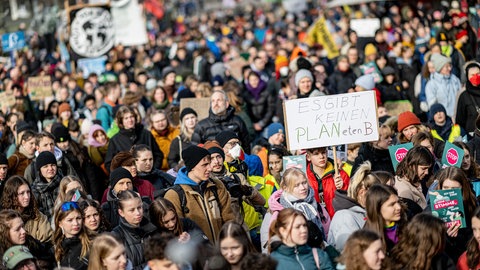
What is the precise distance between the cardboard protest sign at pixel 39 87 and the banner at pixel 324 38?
6070 mm

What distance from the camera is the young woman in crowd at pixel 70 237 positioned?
8695 mm

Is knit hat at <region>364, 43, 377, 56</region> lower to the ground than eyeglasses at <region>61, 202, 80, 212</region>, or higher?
higher

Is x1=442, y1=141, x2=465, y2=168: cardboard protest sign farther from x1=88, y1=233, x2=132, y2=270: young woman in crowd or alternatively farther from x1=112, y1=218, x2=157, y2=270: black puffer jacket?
x1=88, y1=233, x2=132, y2=270: young woman in crowd

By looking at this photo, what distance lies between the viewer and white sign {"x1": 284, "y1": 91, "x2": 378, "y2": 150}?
1034 centimetres

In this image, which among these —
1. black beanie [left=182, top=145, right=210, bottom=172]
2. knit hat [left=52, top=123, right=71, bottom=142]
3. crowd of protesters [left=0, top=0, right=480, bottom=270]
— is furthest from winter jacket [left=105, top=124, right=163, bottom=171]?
black beanie [left=182, top=145, right=210, bottom=172]

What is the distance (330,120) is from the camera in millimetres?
10445

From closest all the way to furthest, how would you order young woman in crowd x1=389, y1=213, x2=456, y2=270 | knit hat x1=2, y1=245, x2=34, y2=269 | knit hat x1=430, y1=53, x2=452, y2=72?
1. young woman in crowd x1=389, y1=213, x2=456, y2=270
2. knit hat x1=2, y1=245, x2=34, y2=269
3. knit hat x1=430, y1=53, x2=452, y2=72

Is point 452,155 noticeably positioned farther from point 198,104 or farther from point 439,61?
point 198,104

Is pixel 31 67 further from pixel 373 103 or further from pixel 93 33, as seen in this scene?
pixel 373 103

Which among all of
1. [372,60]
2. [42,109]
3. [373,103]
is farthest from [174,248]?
[42,109]

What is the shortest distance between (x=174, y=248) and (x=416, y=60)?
39.7 ft

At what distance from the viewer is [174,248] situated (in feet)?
25.5

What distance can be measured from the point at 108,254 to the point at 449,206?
111 inches

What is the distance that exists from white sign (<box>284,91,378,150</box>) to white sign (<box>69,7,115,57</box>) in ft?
37.7
